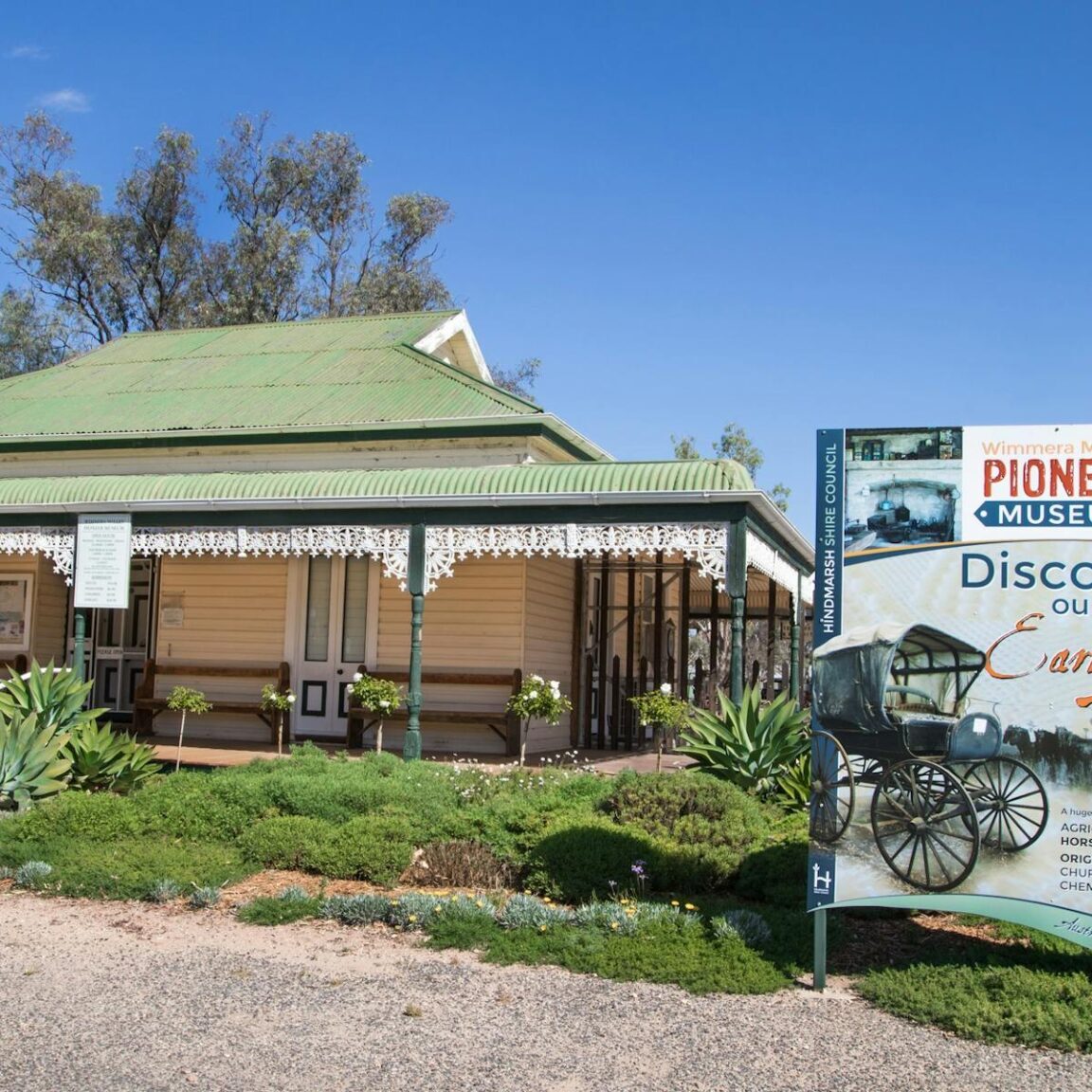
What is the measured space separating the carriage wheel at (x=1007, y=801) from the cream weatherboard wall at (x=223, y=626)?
471 inches

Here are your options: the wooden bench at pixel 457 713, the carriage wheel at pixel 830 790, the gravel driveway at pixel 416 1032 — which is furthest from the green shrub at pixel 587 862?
the wooden bench at pixel 457 713

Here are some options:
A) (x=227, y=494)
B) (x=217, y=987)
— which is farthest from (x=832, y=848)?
(x=227, y=494)

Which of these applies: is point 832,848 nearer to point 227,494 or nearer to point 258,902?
point 258,902

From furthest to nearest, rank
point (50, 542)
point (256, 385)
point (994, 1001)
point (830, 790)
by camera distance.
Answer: point (256, 385) < point (50, 542) < point (830, 790) < point (994, 1001)

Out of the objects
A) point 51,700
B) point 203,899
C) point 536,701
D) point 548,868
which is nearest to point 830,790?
point 548,868

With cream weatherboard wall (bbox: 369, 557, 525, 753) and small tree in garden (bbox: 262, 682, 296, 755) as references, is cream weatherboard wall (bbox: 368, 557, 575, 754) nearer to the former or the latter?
cream weatherboard wall (bbox: 369, 557, 525, 753)

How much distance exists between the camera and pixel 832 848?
20.4ft

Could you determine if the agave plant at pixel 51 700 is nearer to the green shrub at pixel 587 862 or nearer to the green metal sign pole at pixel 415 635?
the green metal sign pole at pixel 415 635

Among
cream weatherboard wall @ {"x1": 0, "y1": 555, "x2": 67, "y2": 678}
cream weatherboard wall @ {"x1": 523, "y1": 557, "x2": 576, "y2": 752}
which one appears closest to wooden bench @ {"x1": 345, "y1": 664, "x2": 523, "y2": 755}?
cream weatherboard wall @ {"x1": 523, "y1": 557, "x2": 576, "y2": 752}

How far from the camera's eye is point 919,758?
6.09 metres

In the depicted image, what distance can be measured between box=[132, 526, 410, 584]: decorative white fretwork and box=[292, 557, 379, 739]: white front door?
2199mm

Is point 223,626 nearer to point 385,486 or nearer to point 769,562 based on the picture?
point 385,486

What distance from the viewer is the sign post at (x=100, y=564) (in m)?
14.0

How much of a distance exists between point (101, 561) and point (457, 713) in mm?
4509
